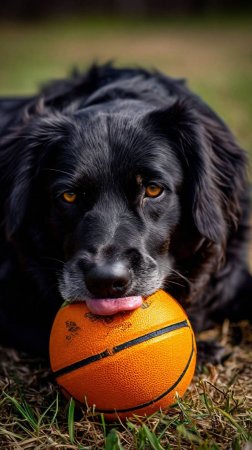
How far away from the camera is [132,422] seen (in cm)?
252

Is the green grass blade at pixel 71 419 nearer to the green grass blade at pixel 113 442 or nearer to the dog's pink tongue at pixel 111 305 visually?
the green grass blade at pixel 113 442

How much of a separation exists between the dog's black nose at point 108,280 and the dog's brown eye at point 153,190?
48 centimetres

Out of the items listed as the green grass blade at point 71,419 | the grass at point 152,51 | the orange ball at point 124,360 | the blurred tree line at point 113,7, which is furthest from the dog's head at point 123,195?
the blurred tree line at point 113,7

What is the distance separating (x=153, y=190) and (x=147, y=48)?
48.7ft

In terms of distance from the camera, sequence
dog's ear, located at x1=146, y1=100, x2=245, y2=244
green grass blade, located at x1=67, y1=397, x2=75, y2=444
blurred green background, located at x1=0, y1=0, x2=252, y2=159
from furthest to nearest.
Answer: blurred green background, located at x1=0, y1=0, x2=252, y2=159 < dog's ear, located at x1=146, y1=100, x2=245, y2=244 < green grass blade, located at x1=67, y1=397, x2=75, y2=444

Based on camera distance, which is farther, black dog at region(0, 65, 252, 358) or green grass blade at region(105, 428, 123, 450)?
black dog at region(0, 65, 252, 358)

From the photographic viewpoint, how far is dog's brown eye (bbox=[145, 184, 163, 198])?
2922mm

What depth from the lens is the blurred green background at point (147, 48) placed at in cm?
1057

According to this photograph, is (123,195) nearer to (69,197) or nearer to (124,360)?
(69,197)

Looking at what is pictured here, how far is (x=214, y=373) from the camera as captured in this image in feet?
10.2

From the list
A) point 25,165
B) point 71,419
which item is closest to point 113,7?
point 25,165

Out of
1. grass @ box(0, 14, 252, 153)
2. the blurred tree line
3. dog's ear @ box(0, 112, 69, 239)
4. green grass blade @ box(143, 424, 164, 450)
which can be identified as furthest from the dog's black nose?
the blurred tree line

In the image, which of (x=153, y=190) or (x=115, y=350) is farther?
(x=153, y=190)

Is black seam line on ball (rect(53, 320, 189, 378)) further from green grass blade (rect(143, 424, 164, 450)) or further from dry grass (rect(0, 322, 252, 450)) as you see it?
green grass blade (rect(143, 424, 164, 450))
